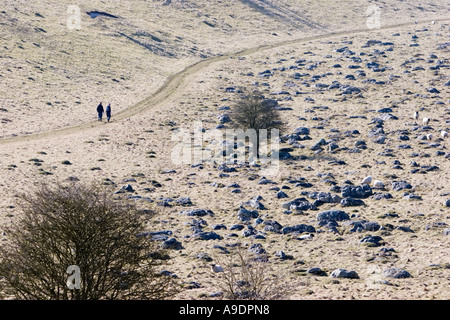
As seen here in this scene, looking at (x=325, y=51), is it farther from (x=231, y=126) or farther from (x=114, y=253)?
(x=114, y=253)

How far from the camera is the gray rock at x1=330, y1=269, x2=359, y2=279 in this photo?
2203 centimetres

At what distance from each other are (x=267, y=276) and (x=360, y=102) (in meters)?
32.9

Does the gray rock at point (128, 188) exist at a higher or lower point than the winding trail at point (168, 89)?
lower

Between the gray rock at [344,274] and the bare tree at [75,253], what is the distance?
7.66 m

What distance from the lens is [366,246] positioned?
25.4 metres

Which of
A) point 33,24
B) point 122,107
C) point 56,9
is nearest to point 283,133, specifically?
point 122,107

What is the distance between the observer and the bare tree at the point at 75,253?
54.3ft

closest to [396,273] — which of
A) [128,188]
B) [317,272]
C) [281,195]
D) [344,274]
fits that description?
[344,274]

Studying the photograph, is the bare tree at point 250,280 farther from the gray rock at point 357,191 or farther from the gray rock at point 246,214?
the gray rock at point 357,191

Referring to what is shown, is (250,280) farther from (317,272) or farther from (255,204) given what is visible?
(255,204)

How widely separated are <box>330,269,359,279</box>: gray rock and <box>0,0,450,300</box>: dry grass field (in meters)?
0.20

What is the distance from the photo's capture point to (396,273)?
2177 centimetres

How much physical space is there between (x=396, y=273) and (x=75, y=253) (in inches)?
438

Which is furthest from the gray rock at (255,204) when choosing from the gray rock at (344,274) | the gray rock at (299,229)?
the gray rock at (344,274)
